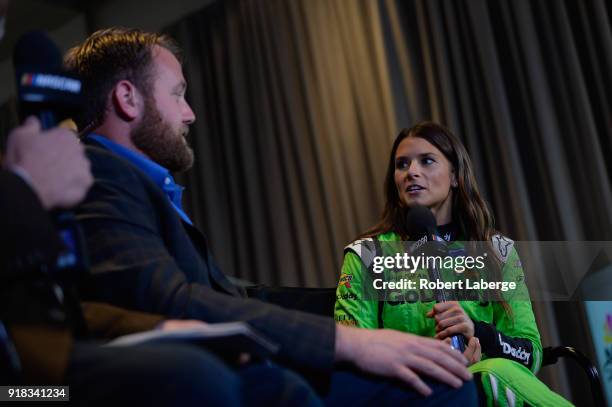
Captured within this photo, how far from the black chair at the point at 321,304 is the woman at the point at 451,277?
0.14ft

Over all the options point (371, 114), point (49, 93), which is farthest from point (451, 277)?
point (371, 114)

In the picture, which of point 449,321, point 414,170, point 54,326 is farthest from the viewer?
point 414,170

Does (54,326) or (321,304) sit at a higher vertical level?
(321,304)

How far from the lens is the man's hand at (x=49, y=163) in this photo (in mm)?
912

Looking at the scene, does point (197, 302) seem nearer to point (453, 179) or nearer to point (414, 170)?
point (414, 170)

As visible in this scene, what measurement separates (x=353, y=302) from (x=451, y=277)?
35 centimetres

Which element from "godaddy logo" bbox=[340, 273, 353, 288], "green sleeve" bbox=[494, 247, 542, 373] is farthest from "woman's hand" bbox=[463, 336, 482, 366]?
"godaddy logo" bbox=[340, 273, 353, 288]

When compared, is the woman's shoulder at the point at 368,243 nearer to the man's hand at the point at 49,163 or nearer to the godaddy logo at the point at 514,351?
the godaddy logo at the point at 514,351

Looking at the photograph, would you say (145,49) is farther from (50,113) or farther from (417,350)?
(417,350)

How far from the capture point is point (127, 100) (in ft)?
5.64

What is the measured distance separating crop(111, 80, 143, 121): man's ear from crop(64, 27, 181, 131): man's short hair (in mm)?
14

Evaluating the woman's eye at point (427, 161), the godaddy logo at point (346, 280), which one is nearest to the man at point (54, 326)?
the godaddy logo at point (346, 280)

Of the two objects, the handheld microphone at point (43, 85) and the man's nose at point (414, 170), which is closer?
the handheld microphone at point (43, 85)

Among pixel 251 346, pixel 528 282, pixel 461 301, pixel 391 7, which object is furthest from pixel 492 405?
pixel 391 7
